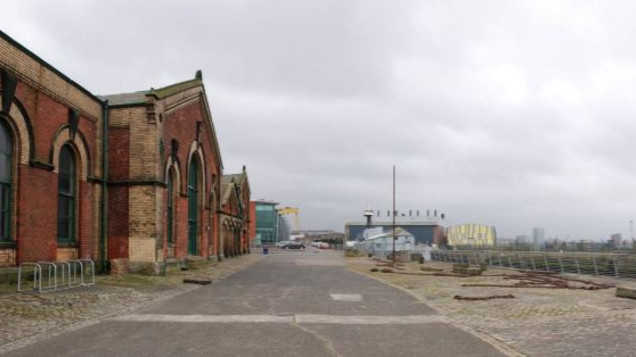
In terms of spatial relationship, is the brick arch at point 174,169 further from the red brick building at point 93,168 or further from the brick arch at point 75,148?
the brick arch at point 75,148

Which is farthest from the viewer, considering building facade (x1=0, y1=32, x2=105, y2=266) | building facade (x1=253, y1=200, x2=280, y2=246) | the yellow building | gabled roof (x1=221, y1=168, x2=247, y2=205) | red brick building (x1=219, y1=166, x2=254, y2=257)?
building facade (x1=253, y1=200, x2=280, y2=246)

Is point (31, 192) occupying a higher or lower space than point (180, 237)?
higher

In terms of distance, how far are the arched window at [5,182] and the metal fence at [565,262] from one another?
21.8 meters

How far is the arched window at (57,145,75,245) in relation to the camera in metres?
20.4

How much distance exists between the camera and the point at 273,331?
33.5ft

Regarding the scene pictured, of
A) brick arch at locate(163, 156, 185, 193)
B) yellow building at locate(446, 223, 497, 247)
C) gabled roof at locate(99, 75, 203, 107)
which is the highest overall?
gabled roof at locate(99, 75, 203, 107)

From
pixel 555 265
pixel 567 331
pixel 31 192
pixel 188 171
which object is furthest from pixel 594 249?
pixel 31 192

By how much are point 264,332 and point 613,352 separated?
543 cm

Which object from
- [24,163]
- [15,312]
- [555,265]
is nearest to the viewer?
[15,312]

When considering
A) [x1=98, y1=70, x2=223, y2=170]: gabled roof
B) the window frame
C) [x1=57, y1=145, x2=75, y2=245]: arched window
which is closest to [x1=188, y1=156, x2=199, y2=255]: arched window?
[x1=98, y1=70, x2=223, y2=170]: gabled roof

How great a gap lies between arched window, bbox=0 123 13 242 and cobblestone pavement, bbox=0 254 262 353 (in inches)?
116

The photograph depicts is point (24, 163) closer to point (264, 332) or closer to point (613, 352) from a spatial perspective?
point (264, 332)

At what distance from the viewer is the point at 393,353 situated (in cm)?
842

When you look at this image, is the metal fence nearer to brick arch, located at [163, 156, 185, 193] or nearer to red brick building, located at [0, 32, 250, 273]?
red brick building, located at [0, 32, 250, 273]
